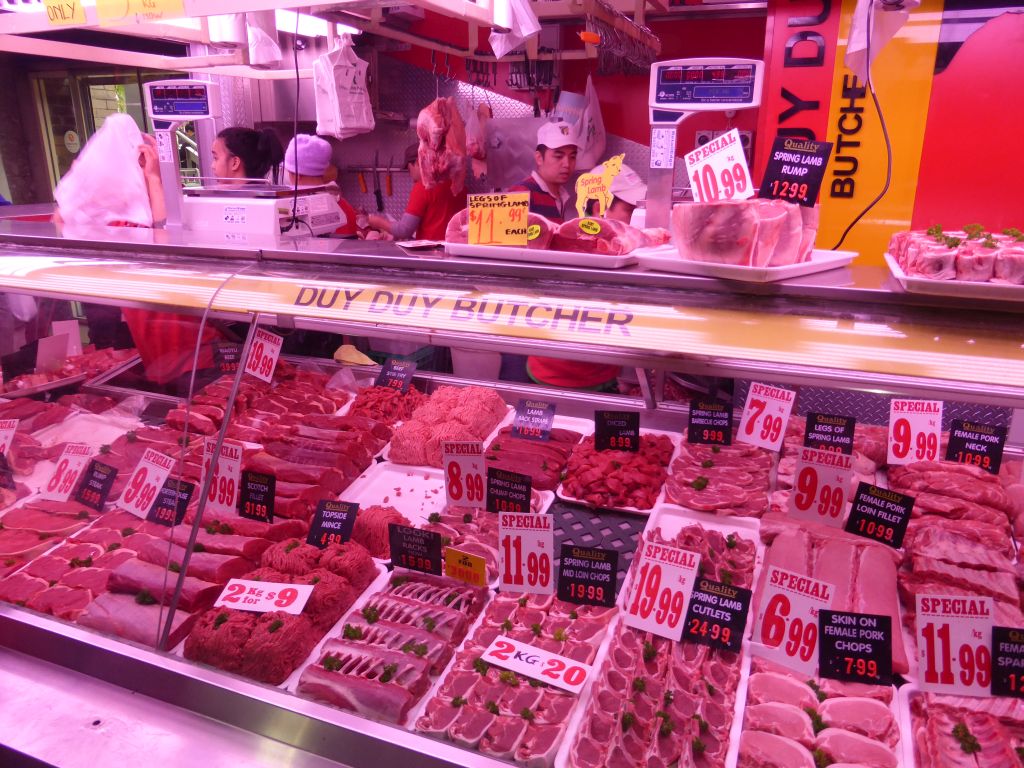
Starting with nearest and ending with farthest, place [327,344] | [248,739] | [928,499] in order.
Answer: [248,739] < [928,499] < [327,344]

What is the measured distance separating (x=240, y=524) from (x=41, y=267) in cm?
112

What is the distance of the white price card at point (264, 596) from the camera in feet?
7.48

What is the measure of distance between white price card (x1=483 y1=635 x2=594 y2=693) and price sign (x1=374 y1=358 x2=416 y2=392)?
1.80m

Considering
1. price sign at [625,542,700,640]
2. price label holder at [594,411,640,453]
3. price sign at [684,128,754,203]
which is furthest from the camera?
price label holder at [594,411,640,453]

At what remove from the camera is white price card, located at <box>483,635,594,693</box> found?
2.08 meters

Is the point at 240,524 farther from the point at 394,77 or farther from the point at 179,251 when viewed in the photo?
the point at 394,77

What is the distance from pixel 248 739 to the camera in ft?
6.18

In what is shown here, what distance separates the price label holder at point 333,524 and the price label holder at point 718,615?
1254 millimetres

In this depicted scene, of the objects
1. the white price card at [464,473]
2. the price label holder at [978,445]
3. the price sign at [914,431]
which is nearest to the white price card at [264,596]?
the white price card at [464,473]

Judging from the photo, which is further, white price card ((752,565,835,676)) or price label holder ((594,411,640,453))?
price label holder ((594,411,640,453))

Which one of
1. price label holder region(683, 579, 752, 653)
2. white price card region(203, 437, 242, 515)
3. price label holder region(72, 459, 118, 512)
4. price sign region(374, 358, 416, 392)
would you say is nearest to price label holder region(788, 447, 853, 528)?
price label holder region(683, 579, 752, 653)

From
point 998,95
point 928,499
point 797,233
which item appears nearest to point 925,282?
point 797,233

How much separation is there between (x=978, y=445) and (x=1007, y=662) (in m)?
1.25

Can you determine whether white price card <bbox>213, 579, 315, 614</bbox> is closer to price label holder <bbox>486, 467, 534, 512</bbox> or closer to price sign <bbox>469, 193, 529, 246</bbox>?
price label holder <bbox>486, 467, 534, 512</bbox>
